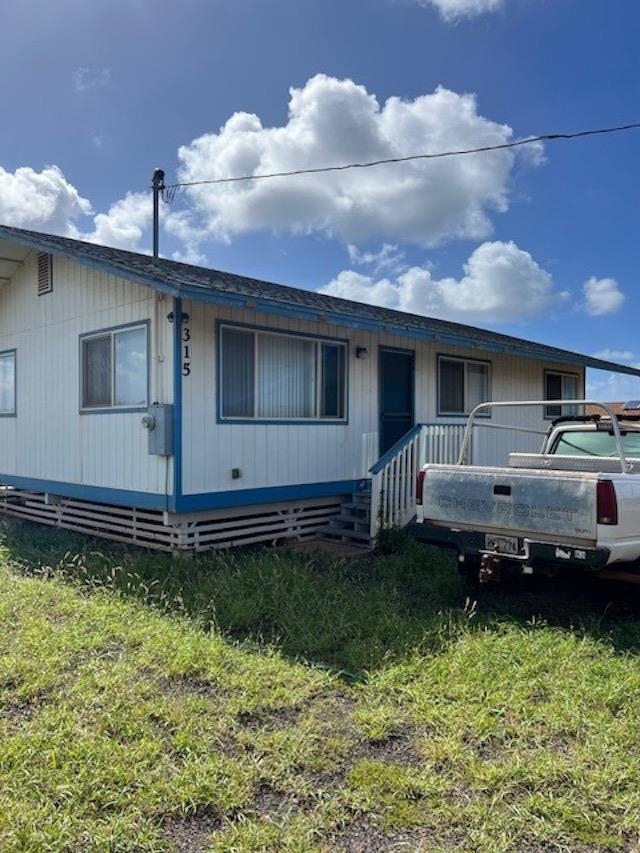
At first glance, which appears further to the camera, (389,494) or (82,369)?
(82,369)

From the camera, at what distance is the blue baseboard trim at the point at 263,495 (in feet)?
23.0

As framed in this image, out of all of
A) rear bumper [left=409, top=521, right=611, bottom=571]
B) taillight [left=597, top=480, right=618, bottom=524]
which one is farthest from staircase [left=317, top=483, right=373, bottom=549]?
taillight [left=597, top=480, right=618, bottom=524]

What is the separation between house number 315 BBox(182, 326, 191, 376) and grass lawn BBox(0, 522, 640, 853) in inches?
94.1

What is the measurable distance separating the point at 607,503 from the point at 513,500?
725mm

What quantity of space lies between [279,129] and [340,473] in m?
9.01

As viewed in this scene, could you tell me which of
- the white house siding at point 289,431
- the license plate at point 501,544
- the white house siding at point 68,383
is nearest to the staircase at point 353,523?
the white house siding at point 289,431

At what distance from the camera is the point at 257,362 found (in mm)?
7848

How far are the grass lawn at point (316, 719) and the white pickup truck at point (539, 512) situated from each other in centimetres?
55

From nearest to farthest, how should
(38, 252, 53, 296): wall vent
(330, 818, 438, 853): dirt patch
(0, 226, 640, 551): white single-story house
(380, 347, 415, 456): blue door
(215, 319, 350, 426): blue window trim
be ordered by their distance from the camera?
(330, 818, 438, 853): dirt patch
(0, 226, 640, 551): white single-story house
(215, 319, 350, 426): blue window trim
(38, 252, 53, 296): wall vent
(380, 347, 415, 456): blue door

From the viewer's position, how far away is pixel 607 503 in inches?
175

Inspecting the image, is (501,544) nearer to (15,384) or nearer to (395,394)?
(395,394)

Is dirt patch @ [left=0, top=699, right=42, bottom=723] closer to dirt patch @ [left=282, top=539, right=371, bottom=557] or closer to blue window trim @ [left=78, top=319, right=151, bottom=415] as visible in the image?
blue window trim @ [left=78, top=319, right=151, bottom=415]

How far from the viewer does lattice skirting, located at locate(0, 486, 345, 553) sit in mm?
7367

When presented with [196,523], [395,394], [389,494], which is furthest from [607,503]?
[395,394]
